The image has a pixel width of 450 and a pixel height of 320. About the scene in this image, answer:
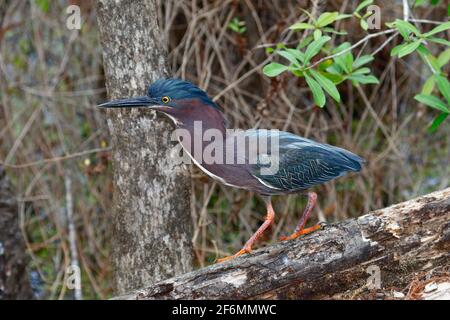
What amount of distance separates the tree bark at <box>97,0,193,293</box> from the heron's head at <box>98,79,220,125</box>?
0.81 feet

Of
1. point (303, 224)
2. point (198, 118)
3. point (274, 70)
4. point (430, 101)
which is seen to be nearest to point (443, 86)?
point (430, 101)

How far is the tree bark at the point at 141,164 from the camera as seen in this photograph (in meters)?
3.12

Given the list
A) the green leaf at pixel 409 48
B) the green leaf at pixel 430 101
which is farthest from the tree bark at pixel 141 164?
the green leaf at pixel 430 101

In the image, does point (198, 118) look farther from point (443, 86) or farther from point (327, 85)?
point (443, 86)

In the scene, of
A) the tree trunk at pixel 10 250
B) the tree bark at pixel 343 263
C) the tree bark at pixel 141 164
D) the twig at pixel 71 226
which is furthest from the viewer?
the twig at pixel 71 226

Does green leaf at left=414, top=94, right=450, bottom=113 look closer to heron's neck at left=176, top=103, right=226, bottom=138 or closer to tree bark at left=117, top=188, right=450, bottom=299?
tree bark at left=117, top=188, right=450, bottom=299

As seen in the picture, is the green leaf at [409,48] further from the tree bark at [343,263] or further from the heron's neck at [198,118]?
the heron's neck at [198,118]

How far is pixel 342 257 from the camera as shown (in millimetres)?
2838

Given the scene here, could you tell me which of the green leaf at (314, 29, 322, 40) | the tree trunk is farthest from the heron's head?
the tree trunk

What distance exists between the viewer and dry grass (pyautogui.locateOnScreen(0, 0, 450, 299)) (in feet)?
16.7

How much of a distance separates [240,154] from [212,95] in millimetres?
2231

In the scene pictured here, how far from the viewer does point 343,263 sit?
2.83m

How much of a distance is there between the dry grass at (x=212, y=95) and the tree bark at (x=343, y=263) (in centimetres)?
198

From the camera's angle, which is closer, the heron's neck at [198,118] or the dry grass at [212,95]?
the heron's neck at [198,118]
